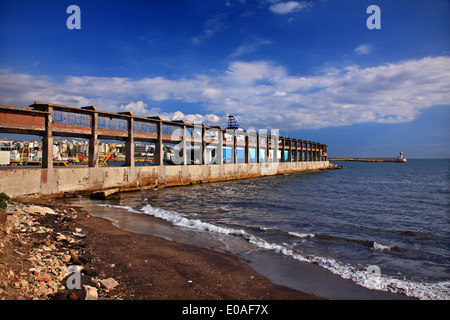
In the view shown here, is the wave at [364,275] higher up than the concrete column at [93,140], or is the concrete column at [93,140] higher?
the concrete column at [93,140]

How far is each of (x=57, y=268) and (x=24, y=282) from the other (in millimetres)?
1088

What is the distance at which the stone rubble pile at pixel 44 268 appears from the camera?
14.7ft

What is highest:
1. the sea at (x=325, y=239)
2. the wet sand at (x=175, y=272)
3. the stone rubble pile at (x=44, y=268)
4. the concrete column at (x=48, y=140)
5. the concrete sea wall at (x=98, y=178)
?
the concrete column at (x=48, y=140)

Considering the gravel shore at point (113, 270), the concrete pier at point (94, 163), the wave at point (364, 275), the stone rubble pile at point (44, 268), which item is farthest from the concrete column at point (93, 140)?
the wave at point (364, 275)

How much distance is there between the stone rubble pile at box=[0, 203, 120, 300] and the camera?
4477 millimetres

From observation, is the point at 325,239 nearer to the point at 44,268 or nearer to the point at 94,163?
the point at 44,268

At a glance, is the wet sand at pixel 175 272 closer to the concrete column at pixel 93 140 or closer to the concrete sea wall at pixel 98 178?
the concrete sea wall at pixel 98 178

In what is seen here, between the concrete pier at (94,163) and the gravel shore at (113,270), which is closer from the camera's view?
the gravel shore at (113,270)

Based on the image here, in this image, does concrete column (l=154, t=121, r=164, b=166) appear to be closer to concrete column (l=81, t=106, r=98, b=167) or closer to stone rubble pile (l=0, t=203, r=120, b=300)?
concrete column (l=81, t=106, r=98, b=167)

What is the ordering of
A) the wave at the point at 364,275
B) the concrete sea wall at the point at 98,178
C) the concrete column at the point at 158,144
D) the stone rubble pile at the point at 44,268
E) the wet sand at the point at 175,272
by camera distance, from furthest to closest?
1. the concrete column at the point at 158,144
2. the concrete sea wall at the point at 98,178
3. the wave at the point at 364,275
4. the wet sand at the point at 175,272
5. the stone rubble pile at the point at 44,268

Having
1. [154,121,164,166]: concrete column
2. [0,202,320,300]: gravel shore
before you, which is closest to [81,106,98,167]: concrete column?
[154,121,164,166]: concrete column

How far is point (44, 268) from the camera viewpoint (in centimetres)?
541
